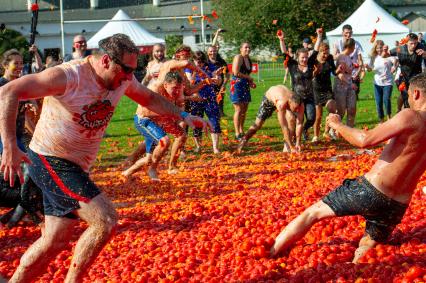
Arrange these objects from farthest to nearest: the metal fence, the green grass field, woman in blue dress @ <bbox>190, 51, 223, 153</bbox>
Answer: the metal fence
the green grass field
woman in blue dress @ <bbox>190, 51, 223, 153</bbox>

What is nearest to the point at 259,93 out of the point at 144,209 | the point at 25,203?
the point at 144,209

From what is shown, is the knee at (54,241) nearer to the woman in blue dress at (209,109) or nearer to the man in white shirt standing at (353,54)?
the woman in blue dress at (209,109)

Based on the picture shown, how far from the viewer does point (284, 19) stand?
50594 millimetres

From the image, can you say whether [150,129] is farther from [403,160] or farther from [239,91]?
[403,160]

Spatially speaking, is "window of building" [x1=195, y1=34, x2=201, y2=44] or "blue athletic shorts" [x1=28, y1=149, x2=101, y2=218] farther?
"window of building" [x1=195, y1=34, x2=201, y2=44]

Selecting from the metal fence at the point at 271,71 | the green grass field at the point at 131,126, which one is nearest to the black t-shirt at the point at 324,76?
the green grass field at the point at 131,126

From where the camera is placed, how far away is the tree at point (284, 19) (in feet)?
163

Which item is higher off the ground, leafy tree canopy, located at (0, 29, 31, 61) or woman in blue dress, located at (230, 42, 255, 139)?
leafy tree canopy, located at (0, 29, 31, 61)

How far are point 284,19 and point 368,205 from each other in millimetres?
46462

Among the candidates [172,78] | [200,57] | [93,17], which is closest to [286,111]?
[200,57]

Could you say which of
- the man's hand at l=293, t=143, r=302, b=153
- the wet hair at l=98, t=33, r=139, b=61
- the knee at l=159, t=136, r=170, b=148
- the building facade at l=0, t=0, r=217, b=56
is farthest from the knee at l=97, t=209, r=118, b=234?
the building facade at l=0, t=0, r=217, b=56

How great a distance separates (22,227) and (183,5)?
209 ft

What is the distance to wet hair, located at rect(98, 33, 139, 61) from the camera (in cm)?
503

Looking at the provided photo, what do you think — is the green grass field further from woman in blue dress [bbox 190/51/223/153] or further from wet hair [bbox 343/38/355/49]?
wet hair [bbox 343/38/355/49]
